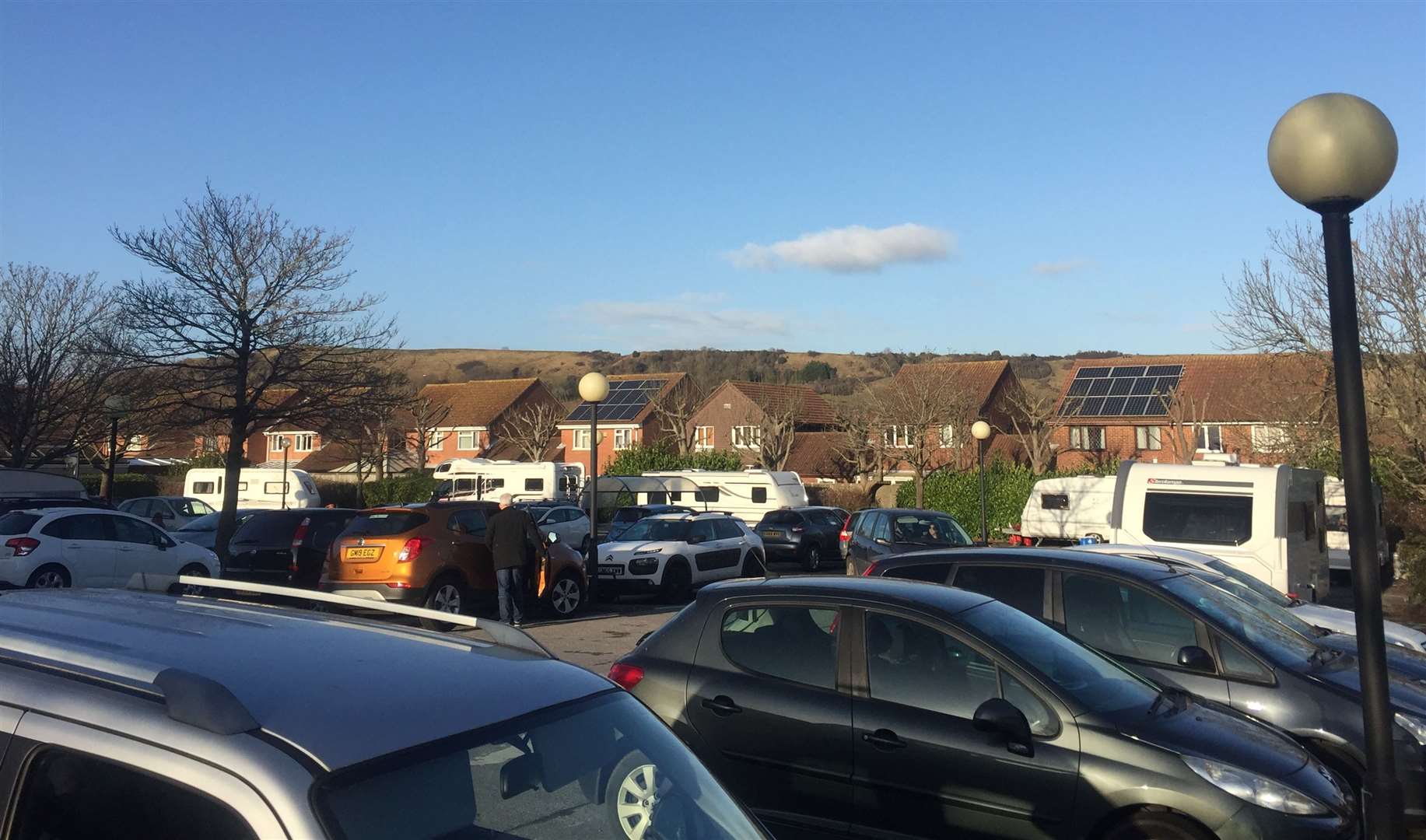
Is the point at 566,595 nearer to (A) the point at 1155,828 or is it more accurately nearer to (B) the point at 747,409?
(A) the point at 1155,828

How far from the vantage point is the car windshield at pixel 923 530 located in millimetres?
19406

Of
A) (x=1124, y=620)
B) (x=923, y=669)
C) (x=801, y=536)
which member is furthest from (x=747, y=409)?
(x=923, y=669)

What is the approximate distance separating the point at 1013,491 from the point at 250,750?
3783cm

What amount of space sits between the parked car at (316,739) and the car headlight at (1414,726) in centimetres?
585

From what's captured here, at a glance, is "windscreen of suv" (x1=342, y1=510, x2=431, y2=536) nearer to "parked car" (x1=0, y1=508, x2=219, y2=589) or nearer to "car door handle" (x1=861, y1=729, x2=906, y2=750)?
"parked car" (x1=0, y1=508, x2=219, y2=589)

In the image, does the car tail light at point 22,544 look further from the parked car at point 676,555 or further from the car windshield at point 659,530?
the car windshield at point 659,530

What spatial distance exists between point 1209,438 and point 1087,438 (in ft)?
18.5

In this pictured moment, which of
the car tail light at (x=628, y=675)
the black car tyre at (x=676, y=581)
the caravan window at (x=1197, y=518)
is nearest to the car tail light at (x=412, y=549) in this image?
the black car tyre at (x=676, y=581)

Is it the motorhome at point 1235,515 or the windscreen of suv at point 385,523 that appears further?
the motorhome at point 1235,515

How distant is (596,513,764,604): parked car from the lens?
63.5ft

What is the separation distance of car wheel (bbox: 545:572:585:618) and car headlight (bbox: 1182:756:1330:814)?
40.7 ft

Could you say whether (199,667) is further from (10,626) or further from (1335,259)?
(1335,259)

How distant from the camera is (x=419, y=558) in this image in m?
14.2

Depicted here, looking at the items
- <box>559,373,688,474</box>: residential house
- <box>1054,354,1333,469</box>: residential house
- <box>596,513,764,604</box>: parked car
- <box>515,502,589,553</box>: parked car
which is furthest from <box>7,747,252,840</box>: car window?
<box>559,373,688,474</box>: residential house
